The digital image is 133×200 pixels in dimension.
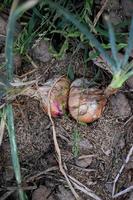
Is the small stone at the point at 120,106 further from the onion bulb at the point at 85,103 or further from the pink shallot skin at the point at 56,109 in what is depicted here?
the pink shallot skin at the point at 56,109

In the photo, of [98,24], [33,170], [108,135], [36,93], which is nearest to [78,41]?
[98,24]

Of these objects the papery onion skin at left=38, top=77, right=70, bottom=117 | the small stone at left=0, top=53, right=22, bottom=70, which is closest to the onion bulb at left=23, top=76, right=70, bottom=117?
the papery onion skin at left=38, top=77, right=70, bottom=117

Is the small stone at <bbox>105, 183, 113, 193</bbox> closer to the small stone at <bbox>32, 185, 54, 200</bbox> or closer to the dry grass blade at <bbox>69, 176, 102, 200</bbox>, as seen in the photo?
the dry grass blade at <bbox>69, 176, 102, 200</bbox>

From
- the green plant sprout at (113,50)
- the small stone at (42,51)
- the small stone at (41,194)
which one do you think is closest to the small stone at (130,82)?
the green plant sprout at (113,50)

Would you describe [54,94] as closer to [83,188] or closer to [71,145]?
[71,145]

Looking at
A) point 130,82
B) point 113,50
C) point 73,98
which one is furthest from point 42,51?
point 113,50

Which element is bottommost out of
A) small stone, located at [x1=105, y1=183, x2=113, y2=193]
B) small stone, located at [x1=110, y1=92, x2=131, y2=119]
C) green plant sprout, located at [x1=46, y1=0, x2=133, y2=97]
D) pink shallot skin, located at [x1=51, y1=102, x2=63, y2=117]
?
small stone, located at [x1=105, y1=183, x2=113, y2=193]

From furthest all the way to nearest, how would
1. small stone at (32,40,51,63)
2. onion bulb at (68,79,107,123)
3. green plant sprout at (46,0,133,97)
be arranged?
small stone at (32,40,51,63) < onion bulb at (68,79,107,123) < green plant sprout at (46,0,133,97)
